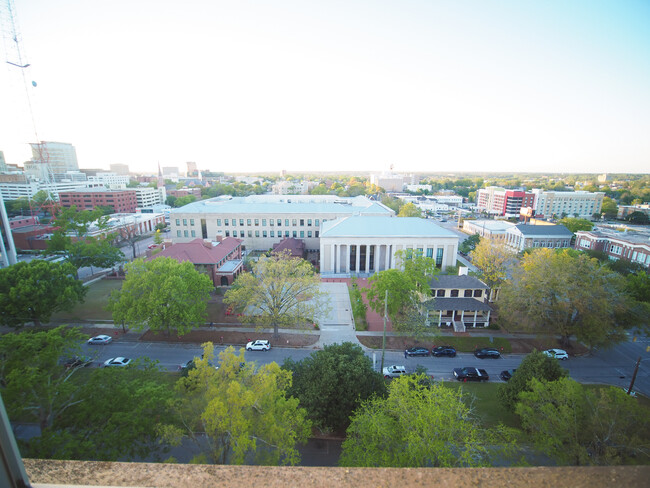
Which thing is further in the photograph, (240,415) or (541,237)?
(541,237)

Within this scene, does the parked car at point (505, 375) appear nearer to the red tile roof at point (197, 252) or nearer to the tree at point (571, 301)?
the tree at point (571, 301)

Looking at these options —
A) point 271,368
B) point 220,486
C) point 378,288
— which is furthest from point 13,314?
point 220,486

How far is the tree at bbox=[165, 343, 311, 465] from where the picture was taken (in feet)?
38.9

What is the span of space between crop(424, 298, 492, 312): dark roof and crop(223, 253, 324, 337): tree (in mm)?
12435

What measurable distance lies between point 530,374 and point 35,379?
2518 centimetres

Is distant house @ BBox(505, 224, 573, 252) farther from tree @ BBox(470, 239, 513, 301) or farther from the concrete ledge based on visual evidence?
the concrete ledge

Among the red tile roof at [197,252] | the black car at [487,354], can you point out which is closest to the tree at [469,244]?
the black car at [487,354]

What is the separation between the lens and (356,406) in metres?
18.6

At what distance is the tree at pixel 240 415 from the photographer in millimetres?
11844

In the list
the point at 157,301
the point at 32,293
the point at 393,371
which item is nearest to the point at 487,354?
the point at 393,371

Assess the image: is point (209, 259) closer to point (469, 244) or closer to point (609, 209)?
point (469, 244)

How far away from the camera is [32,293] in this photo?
91.0 feet

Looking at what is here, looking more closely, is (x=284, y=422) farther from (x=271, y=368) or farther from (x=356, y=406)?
(x=356, y=406)

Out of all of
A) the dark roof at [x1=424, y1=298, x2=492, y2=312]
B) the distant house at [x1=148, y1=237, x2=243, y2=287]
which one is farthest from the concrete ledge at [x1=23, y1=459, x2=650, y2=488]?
the distant house at [x1=148, y1=237, x2=243, y2=287]
